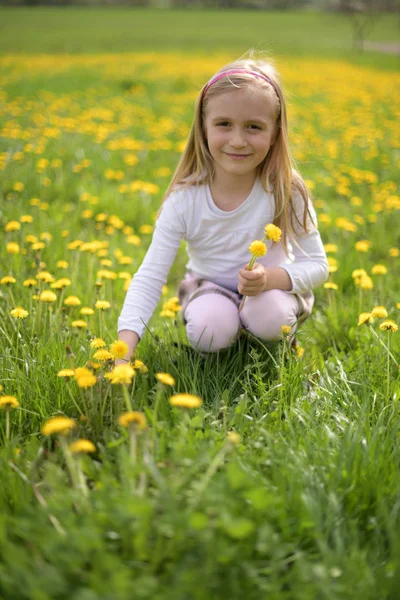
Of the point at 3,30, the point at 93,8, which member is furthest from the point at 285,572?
the point at 93,8

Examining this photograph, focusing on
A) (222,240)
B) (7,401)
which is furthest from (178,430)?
(222,240)

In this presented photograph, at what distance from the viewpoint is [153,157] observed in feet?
16.8

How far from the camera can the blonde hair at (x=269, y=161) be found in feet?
6.38

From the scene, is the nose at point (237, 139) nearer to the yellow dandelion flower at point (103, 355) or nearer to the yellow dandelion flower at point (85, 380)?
the yellow dandelion flower at point (103, 355)

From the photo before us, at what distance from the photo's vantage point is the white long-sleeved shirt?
205cm

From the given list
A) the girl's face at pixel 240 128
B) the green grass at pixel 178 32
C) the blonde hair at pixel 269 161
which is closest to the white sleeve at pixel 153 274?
the blonde hair at pixel 269 161

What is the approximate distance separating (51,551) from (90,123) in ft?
18.3

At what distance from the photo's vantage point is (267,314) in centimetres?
195

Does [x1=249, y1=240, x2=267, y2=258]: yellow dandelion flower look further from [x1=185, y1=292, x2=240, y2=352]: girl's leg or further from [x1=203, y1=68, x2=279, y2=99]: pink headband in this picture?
[x1=203, y1=68, x2=279, y2=99]: pink headband

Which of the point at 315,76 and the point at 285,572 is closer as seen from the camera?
the point at 285,572

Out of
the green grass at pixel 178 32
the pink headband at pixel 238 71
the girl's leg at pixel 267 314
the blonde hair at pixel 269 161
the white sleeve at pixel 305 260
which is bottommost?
the girl's leg at pixel 267 314

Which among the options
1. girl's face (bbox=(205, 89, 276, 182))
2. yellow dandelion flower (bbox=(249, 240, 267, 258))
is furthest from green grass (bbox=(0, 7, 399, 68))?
yellow dandelion flower (bbox=(249, 240, 267, 258))

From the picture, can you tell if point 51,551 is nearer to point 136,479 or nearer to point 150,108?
point 136,479

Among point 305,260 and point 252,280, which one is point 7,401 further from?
point 305,260
